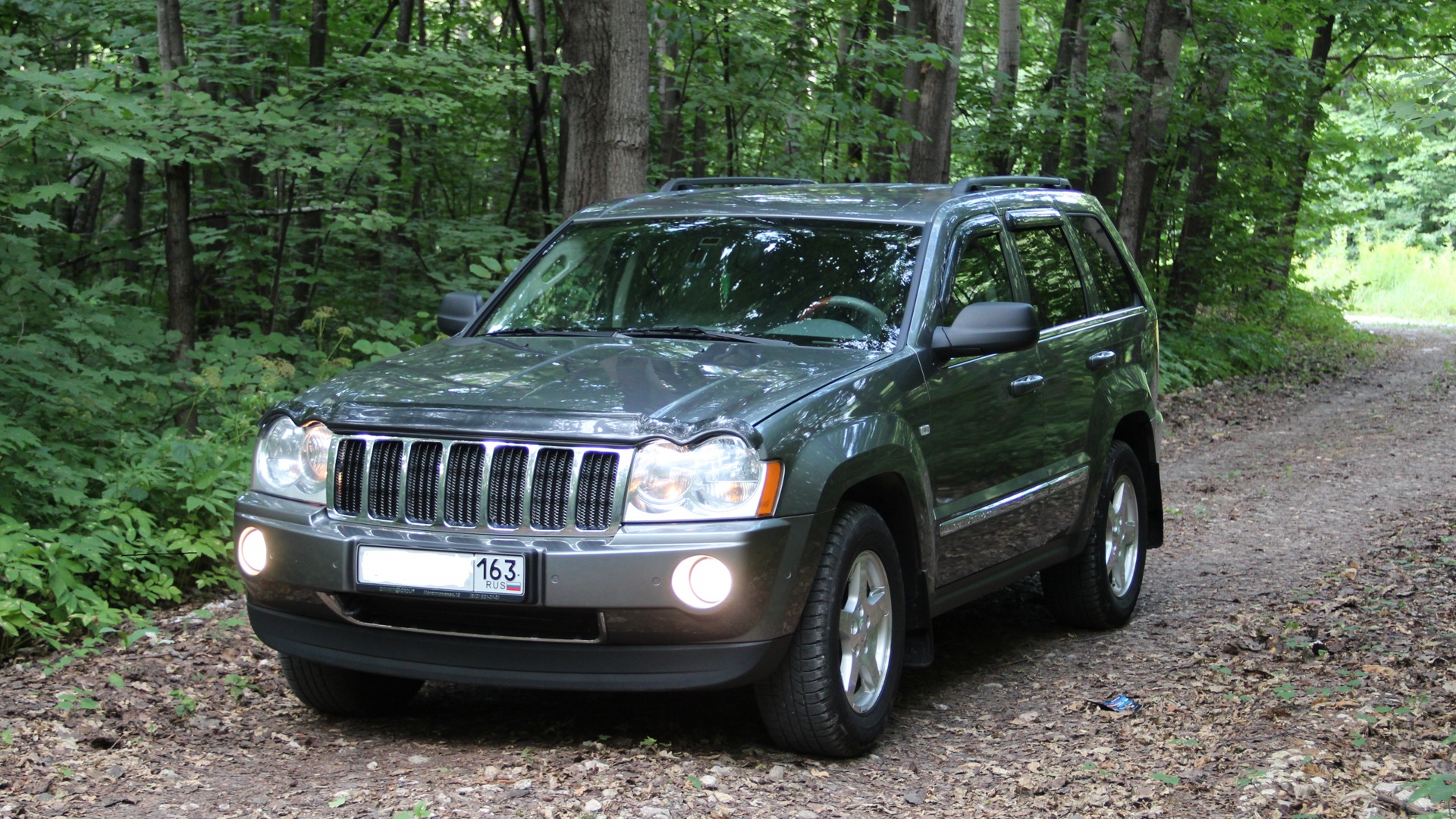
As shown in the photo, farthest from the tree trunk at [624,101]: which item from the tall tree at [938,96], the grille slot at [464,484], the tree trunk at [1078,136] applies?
the tree trunk at [1078,136]

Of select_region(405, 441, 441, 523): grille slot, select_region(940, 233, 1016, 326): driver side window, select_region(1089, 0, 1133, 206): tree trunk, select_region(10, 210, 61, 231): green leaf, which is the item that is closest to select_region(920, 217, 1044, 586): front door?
select_region(940, 233, 1016, 326): driver side window

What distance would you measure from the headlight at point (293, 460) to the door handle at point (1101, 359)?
11.1 feet

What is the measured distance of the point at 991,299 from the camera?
17.9 feet

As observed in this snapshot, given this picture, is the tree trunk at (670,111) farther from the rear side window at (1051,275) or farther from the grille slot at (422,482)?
the grille slot at (422,482)

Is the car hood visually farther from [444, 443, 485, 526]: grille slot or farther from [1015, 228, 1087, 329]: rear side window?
[1015, 228, 1087, 329]: rear side window

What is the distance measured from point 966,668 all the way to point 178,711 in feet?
10.0

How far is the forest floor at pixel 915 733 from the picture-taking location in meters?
3.97

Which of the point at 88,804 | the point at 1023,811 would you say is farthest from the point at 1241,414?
the point at 88,804

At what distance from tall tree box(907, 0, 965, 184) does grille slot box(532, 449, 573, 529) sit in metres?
11.0

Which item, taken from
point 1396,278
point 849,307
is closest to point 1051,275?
point 849,307

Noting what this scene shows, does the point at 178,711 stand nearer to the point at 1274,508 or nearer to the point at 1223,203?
the point at 1274,508

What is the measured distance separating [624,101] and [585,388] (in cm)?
536

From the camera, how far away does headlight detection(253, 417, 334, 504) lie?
14.0ft

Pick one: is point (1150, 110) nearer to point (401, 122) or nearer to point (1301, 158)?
point (1301, 158)
